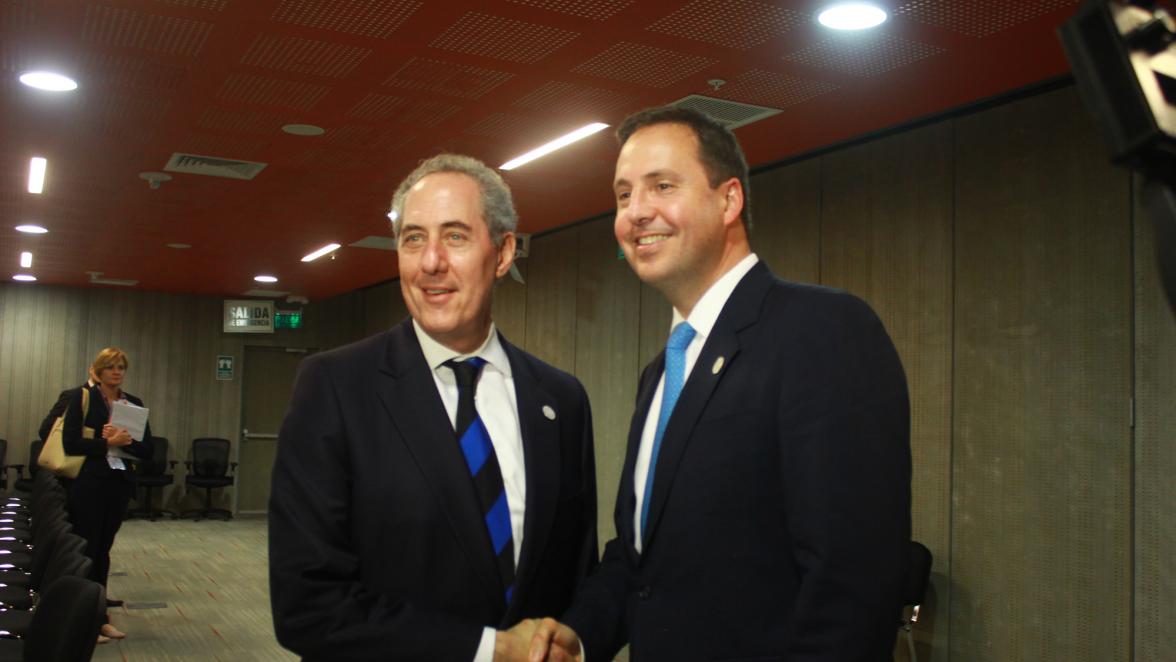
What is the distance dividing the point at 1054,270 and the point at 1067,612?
1.61 metres

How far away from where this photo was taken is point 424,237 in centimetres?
188

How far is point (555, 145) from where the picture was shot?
5.98 m

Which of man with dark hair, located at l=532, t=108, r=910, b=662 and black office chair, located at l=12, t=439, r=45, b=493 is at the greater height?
man with dark hair, located at l=532, t=108, r=910, b=662

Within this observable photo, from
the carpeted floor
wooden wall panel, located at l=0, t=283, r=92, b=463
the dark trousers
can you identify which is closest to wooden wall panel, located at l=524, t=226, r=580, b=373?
the carpeted floor

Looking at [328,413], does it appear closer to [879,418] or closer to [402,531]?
[402,531]

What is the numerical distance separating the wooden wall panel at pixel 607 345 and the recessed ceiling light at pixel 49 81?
4195 millimetres

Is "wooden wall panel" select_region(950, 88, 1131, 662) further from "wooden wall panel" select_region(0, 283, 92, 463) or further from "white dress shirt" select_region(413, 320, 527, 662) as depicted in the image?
"wooden wall panel" select_region(0, 283, 92, 463)

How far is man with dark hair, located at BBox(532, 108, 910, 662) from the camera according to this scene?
138 cm

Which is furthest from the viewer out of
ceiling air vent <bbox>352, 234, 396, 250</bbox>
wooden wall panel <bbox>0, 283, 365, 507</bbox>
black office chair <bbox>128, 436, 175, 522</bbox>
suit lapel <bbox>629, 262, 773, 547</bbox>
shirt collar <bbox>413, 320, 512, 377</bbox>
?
wooden wall panel <bbox>0, 283, 365, 507</bbox>

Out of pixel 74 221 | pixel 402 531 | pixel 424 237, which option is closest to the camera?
pixel 402 531

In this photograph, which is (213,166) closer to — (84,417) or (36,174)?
(36,174)

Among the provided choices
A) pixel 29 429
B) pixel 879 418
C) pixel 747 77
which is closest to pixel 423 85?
pixel 747 77

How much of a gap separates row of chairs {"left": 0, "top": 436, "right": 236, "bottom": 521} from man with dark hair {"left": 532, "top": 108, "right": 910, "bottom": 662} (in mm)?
13355

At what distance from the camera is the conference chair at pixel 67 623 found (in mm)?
2908
